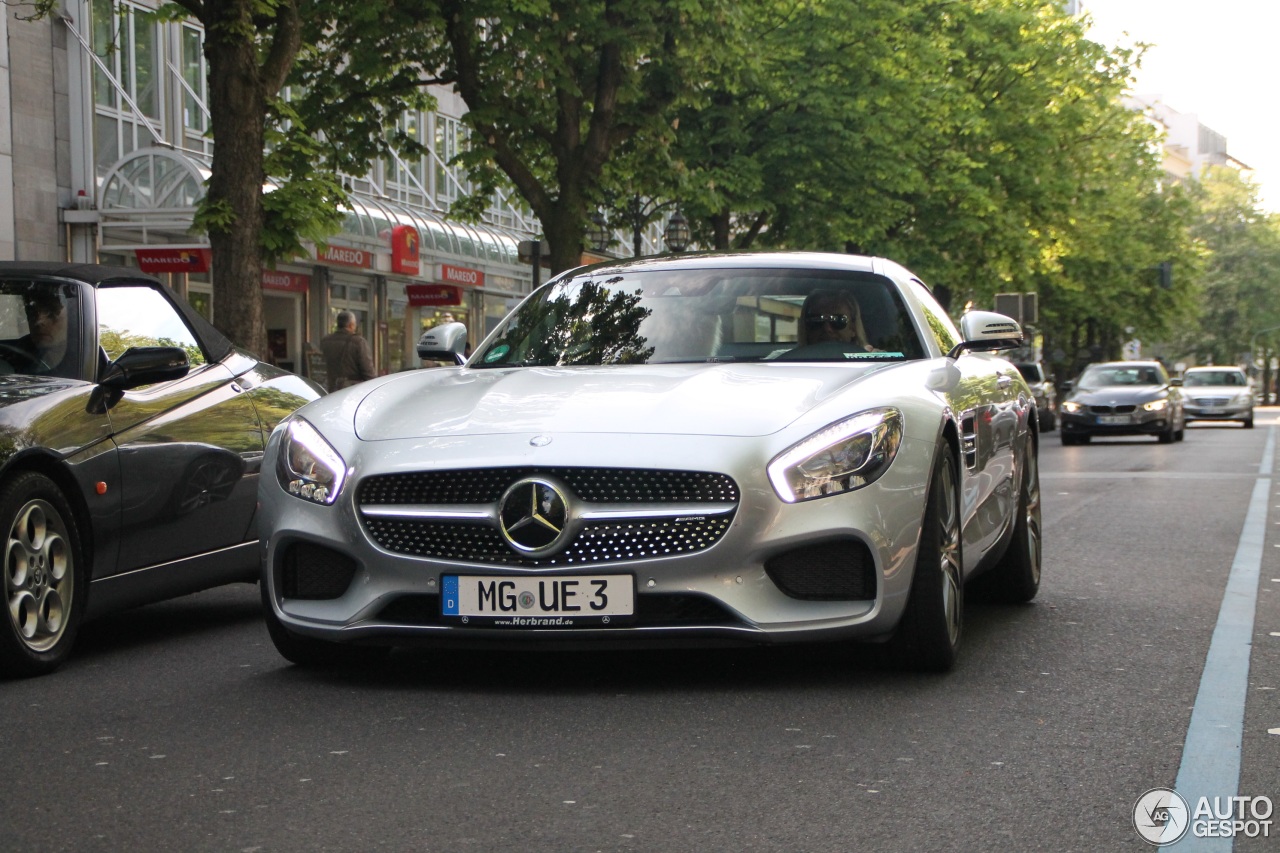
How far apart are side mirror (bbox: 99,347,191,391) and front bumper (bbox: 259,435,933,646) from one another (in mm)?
1498

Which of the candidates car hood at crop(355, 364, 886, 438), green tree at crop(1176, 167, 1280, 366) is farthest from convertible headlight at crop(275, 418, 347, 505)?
green tree at crop(1176, 167, 1280, 366)

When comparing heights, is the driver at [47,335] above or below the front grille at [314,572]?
above

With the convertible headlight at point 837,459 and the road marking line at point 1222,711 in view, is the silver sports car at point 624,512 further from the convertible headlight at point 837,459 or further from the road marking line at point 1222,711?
the road marking line at point 1222,711

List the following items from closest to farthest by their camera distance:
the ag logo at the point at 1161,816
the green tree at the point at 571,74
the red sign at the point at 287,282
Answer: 1. the ag logo at the point at 1161,816
2. the green tree at the point at 571,74
3. the red sign at the point at 287,282

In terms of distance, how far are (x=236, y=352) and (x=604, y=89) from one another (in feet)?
48.7

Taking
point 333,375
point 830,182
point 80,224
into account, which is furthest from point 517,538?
point 830,182

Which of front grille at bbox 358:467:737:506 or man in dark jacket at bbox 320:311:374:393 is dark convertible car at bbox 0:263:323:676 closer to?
front grille at bbox 358:467:737:506

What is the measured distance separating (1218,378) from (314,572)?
4812cm

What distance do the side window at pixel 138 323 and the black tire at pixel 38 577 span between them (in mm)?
993

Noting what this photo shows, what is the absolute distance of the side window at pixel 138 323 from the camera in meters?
7.26

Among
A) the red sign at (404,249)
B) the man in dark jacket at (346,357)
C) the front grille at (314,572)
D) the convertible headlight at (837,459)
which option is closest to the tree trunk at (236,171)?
the man in dark jacket at (346,357)

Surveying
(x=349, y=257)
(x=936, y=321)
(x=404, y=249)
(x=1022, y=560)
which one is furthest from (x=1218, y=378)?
(x=936, y=321)

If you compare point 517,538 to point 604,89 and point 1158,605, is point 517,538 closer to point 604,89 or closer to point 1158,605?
point 1158,605

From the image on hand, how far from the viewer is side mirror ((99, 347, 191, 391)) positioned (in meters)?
6.84
